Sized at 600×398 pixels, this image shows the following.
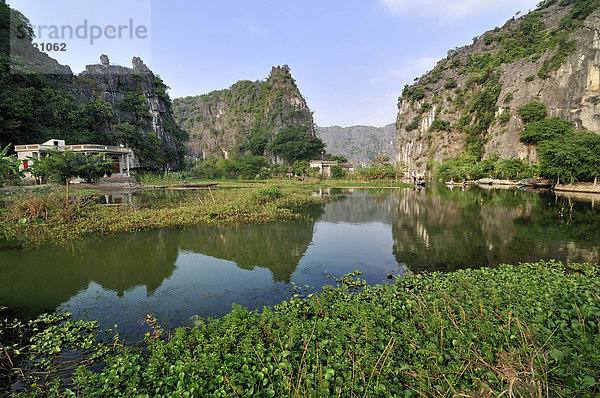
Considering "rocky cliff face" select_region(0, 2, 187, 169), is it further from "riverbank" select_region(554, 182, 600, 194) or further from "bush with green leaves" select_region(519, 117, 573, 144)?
"bush with green leaves" select_region(519, 117, 573, 144)

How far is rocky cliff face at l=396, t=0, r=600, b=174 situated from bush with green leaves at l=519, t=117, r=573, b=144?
1392mm

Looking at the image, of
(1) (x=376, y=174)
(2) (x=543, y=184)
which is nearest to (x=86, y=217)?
(1) (x=376, y=174)

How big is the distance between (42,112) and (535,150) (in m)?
77.7

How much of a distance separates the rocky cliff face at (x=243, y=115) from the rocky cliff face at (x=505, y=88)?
37907mm

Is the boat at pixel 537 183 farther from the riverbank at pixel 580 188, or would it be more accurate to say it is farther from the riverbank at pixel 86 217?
the riverbank at pixel 86 217

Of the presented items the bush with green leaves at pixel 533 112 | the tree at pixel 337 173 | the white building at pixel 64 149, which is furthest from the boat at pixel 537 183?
the white building at pixel 64 149

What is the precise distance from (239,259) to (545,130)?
5829 centimetres

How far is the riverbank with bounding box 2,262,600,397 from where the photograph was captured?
9.55 feet

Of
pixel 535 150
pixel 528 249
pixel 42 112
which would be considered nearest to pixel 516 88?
pixel 535 150

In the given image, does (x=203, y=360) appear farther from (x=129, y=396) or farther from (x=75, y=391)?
(x=75, y=391)

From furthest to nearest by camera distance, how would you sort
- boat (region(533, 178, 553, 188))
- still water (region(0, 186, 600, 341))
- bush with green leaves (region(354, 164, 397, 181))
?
bush with green leaves (region(354, 164, 397, 181)) → boat (region(533, 178, 553, 188)) → still water (region(0, 186, 600, 341))

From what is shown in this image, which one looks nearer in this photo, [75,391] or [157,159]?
[75,391]

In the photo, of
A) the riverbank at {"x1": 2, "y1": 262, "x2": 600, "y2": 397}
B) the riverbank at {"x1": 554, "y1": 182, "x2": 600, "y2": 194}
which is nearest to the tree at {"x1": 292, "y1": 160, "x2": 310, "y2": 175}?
the riverbank at {"x1": 554, "y1": 182, "x2": 600, "y2": 194}

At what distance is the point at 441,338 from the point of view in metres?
3.64
